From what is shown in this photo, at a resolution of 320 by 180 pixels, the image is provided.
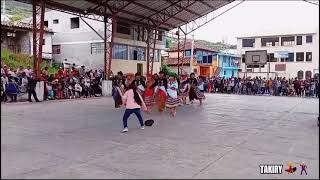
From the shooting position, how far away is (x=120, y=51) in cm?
3114

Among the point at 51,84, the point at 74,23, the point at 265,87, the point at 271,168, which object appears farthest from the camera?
the point at 74,23

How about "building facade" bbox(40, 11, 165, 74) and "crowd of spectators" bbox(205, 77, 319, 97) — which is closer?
"crowd of spectators" bbox(205, 77, 319, 97)

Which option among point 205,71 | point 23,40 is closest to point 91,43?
point 23,40

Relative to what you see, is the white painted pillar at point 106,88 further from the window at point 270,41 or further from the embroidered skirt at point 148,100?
the window at point 270,41

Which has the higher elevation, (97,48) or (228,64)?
(97,48)

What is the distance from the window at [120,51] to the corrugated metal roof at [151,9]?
3.08 m

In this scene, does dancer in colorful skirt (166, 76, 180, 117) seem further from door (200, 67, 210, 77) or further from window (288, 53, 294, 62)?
window (288, 53, 294, 62)

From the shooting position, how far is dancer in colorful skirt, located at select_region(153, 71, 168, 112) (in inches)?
525

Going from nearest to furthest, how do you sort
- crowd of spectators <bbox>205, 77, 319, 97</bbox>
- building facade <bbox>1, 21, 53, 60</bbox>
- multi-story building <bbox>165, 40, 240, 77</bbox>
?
crowd of spectators <bbox>205, 77, 319, 97</bbox> < building facade <bbox>1, 21, 53, 60</bbox> < multi-story building <bbox>165, 40, 240, 77</bbox>

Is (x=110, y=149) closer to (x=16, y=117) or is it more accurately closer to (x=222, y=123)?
(x=222, y=123)

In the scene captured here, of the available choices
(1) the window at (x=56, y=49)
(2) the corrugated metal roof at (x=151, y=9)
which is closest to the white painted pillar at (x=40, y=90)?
(2) the corrugated metal roof at (x=151, y=9)

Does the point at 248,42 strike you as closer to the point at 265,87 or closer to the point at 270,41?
the point at 270,41

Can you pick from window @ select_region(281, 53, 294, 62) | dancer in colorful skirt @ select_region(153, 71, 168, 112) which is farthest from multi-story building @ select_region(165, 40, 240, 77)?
dancer in colorful skirt @ select_region(153, 71, 168, 112)

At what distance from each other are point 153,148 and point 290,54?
4662 cm
